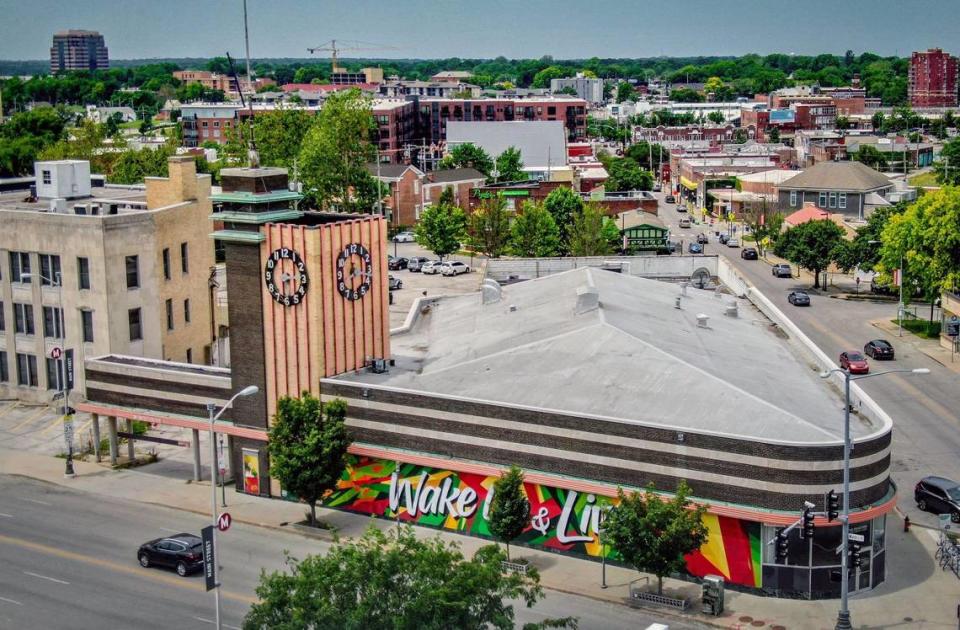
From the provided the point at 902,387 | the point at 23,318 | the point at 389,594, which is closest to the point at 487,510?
the point at 389,594

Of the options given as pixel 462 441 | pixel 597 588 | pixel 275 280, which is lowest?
pixel 597 588

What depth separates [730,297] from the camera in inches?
2958

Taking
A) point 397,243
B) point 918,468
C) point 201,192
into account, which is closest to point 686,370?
point 918,468

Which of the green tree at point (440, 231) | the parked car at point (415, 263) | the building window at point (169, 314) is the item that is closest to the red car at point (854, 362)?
the building window at point (169, 314)

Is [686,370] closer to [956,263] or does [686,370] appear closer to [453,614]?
[453,614]

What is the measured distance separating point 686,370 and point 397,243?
317ft

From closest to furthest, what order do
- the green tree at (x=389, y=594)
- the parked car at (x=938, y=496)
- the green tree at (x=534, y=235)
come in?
the green tree at (x=389, y=594), the parked car at (x=938, y=496), the green tree at (x=534, y=235)

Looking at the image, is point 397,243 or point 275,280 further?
point 397,243

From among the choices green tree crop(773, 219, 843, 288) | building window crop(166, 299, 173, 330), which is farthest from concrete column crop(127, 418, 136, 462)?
green tree crop(773, 219, 843, 288)

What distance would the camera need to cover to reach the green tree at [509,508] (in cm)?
4769

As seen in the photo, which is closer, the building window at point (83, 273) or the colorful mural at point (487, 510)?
the colorful mural at point (487, 510)

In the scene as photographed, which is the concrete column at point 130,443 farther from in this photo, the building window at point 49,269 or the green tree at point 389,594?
the green tree at point 389,594

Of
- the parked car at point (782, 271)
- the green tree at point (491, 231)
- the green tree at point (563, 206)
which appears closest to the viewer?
the parked car at point (782, 271)

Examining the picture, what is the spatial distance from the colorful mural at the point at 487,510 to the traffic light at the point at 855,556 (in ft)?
10.9
